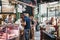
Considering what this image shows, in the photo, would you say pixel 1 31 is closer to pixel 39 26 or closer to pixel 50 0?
pixel 39 26

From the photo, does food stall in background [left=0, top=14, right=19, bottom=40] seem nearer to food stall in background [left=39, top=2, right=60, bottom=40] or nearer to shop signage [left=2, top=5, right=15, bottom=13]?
shop signage [left=2, top=5, right=15, bottom=13]

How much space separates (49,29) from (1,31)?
2.06 feet

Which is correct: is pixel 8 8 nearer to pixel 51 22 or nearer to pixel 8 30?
pixel 8 30

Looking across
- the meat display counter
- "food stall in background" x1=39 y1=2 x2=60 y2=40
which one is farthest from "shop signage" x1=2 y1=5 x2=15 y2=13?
"food stall in background" x1=39 y1=2 x2=60 y2=40

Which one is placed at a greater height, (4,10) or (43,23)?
(4,10)

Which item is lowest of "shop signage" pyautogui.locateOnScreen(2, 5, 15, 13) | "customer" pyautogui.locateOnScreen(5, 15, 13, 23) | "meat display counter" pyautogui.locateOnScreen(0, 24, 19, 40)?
"meat display counter" pyautogui.locateOnScreen(0, 24, 19, 40)

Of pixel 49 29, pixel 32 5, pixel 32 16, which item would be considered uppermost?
pixel 32 5

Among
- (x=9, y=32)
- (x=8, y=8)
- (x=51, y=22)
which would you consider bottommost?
(x=9, y=32)

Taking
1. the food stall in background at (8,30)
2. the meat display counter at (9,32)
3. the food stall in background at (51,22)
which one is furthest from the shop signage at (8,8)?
the food stall in background at (51,22)

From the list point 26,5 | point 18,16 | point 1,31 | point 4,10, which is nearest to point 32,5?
point 26,5

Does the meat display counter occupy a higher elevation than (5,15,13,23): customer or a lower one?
lower

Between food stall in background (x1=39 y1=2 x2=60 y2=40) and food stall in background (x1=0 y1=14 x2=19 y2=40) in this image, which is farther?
food stall in background (x1=39 y1=2 x2=60 y2=40)

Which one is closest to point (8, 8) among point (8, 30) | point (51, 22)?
point (8, 30)

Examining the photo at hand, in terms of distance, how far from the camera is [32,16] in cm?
214
